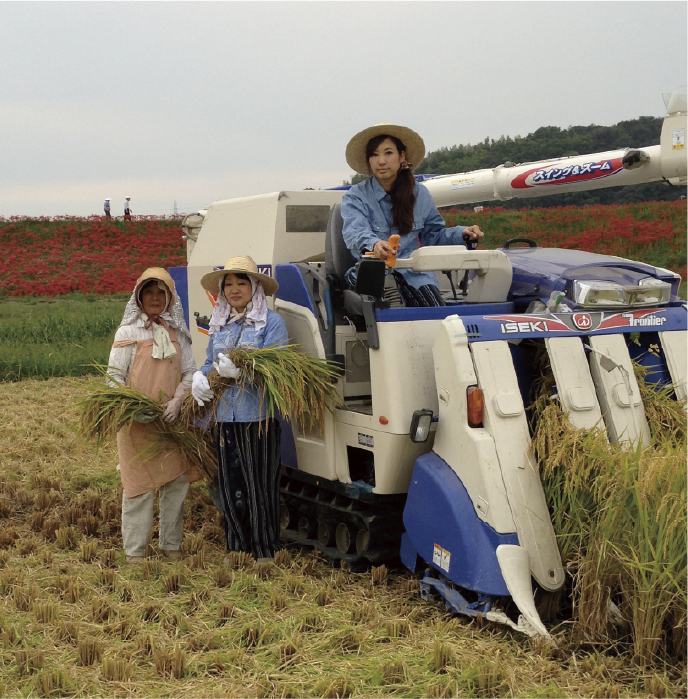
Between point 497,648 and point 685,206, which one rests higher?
point 685,206

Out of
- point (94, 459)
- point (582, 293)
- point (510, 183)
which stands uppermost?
point (510, 183)

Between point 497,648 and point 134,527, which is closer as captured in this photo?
point 497,648

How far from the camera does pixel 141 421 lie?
16.7 feet

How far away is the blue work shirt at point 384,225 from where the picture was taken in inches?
199

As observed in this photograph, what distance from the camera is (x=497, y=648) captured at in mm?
3621

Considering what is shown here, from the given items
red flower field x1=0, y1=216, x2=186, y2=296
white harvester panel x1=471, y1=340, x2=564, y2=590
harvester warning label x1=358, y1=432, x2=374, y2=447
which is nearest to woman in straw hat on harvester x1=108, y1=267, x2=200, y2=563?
harvester warning label x1=358, y1=432, x2=374, y2=447

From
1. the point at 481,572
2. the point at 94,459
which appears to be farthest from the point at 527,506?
the point at 94,459

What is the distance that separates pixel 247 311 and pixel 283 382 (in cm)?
62

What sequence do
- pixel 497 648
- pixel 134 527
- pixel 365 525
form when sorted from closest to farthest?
pixel 497 648
pixel 365 525
pixel 134 527

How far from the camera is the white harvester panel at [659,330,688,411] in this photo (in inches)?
175

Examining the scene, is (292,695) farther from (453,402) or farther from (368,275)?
(368,275)

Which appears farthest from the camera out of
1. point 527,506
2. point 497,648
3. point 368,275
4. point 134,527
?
point 134,527

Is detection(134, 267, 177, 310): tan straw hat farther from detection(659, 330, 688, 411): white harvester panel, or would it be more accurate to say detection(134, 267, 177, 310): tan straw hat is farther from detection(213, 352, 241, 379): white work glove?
detection(659, 330, 688, 411): white harvester panel

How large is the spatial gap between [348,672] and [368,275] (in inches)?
79.4
